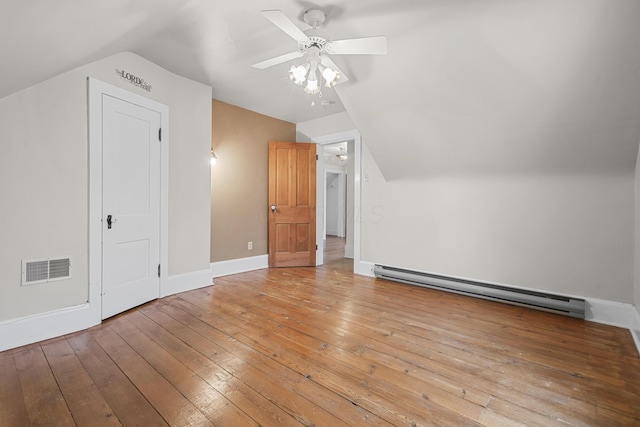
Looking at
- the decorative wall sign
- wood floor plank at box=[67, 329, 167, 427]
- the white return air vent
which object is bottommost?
wood floor plank at box=[67, 329, 167, 427]

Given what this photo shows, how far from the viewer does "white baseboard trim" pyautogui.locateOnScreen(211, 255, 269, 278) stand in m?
4.18

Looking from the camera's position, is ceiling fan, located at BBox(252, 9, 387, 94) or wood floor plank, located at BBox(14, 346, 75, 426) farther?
ceiling fan, located at BBox(252, 9, 387, 94)

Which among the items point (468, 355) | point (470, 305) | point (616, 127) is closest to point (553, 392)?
point (468, 355)

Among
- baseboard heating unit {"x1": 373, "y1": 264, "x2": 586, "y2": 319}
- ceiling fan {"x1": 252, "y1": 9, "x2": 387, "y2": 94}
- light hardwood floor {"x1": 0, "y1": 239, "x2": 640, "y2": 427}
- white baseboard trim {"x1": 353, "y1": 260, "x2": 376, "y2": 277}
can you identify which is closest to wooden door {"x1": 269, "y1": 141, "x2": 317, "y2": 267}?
white baseboard trim {"x1": 353, "y1": 260, "x2": 376, "y2": 277}

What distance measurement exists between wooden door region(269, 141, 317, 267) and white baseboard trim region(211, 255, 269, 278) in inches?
6.1

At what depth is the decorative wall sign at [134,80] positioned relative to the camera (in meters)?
2.77

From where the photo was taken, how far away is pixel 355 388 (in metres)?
1.64

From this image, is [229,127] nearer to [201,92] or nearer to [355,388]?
[201,92]

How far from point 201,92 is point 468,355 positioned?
3980 millimetres

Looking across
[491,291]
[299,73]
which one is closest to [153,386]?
[299,73]

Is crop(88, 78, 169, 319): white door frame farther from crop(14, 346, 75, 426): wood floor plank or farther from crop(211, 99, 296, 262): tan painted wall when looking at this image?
crop(211, 99, 296, 262): tan painted wall

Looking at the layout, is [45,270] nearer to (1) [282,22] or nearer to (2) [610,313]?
(1) [282,22]

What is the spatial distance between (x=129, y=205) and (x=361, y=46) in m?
2.64

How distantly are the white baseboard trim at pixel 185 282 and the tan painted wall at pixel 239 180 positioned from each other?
19.3 inches
